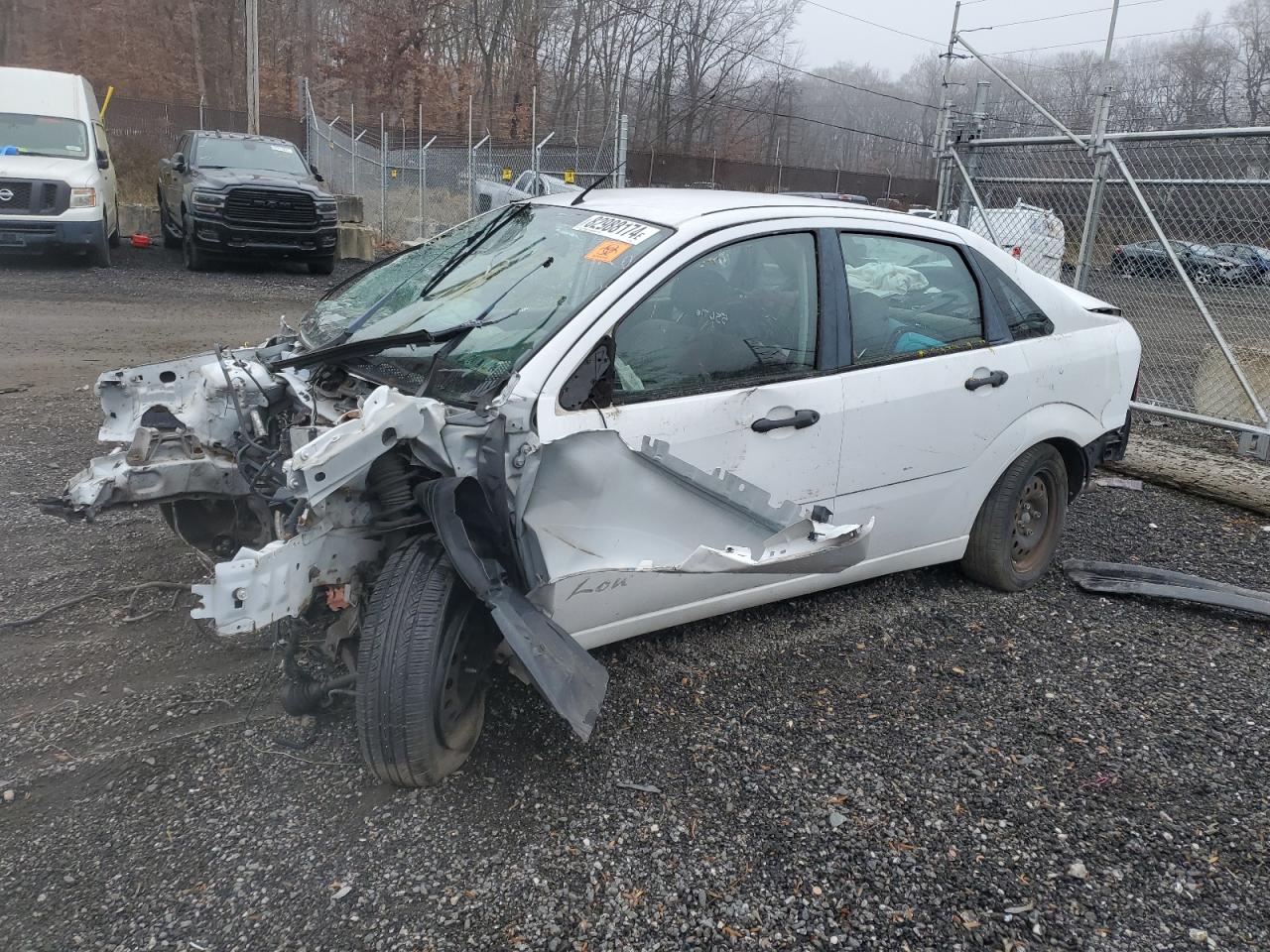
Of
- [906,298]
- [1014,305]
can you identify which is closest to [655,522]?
[906,298]

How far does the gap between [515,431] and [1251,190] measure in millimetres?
5838

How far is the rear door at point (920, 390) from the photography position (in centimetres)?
385

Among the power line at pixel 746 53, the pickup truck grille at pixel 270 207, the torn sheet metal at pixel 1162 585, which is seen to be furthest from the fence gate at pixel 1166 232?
the power line at pixel 746 53

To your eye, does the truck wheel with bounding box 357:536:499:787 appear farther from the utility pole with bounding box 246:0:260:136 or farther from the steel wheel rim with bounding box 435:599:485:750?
the utility pole with bounding box 246:0:260:136

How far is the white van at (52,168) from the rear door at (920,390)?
38.4 feet

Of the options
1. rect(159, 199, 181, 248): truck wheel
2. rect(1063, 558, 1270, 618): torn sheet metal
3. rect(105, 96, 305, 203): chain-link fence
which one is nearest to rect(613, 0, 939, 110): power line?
rect(105, 96, 305, 203): chain-link fence

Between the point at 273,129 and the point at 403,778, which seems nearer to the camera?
the point at 403,778

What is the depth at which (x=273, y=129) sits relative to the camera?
2762 cm

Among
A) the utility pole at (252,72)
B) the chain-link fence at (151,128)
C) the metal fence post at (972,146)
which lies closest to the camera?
the metal fence post at (972,146)

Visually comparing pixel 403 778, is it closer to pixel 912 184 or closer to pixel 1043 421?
pixel 1043 421

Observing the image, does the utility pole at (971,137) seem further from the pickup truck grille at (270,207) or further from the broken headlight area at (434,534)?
the pickup truck grille at (270,207)

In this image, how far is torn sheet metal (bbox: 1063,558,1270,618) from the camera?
185 inches

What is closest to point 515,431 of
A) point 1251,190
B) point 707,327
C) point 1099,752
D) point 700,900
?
point 707,327

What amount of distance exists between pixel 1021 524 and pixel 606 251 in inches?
98.3
